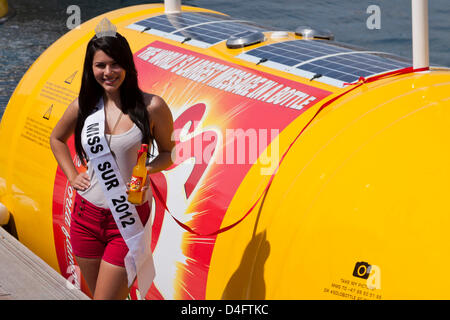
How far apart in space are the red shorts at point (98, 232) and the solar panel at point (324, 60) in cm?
115

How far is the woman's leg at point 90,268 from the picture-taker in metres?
3.57

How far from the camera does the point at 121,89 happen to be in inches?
136

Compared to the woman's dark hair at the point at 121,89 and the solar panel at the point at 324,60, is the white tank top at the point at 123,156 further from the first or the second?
the solar panel at the point at 324,60

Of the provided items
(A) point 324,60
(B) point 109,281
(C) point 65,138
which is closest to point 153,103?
(C) point 65,138

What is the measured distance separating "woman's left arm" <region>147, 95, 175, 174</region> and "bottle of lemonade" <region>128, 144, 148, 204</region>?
97 mm

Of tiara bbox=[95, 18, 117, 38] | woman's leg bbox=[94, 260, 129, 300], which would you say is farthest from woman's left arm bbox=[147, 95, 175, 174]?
woman's leg bbox=[94, 260, 129, 300]

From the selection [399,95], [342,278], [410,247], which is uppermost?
[399,95]

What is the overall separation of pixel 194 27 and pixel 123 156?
1.81 meters

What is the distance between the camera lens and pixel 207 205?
3.76 m

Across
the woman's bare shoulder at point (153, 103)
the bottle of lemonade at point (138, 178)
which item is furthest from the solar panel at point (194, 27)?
the bottle of lemonade at point (138, 178)

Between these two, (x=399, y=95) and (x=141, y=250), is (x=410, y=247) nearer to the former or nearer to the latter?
(x=399, y=95)

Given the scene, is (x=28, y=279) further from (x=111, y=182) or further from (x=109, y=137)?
(x=109, y=137)
